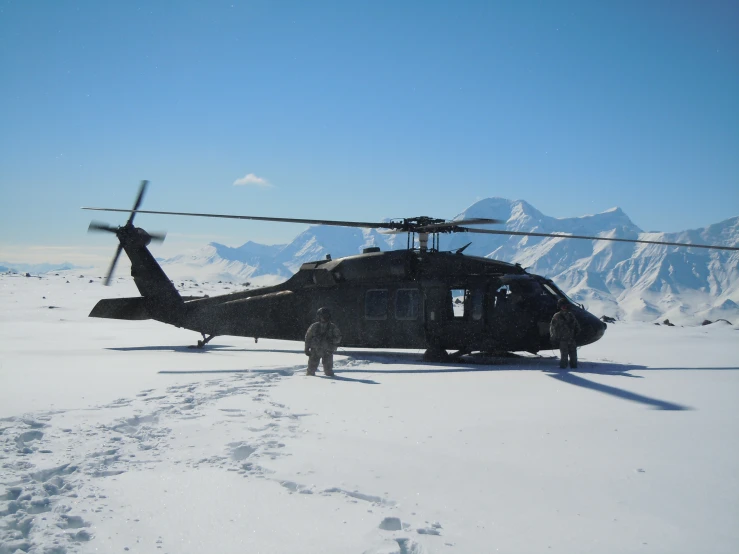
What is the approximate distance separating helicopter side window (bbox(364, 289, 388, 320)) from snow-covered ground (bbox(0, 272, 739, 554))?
358 centimetres

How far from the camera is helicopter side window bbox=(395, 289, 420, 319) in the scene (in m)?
13.2

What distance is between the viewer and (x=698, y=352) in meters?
14.2

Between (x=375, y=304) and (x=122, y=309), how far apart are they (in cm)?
778

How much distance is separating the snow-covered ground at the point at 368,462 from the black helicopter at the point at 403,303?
2559 mm

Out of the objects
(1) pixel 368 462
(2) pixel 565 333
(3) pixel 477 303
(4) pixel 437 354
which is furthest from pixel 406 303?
(1) pixel 368 462

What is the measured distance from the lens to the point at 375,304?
1359 centimetres

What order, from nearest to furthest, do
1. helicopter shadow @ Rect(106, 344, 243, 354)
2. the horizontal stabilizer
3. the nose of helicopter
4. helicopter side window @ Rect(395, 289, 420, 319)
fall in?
the nose of helicopter
helicopter side window @ Rect(395, 289, 420, 319)
helicopter shadow @ Rect(106, 344, 243, 354)
the horizontal stabilizer

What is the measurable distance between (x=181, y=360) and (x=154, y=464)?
309 inches

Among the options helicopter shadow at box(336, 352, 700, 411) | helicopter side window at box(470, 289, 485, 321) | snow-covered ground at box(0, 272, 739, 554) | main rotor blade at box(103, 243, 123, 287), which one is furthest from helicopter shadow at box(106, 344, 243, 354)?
helicopter side window at box(470, 289, 485, 321)

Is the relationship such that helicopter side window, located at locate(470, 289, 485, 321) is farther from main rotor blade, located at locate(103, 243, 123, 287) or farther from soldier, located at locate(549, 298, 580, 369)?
main rotor blade, located at locate(103, 243, 123, 287)

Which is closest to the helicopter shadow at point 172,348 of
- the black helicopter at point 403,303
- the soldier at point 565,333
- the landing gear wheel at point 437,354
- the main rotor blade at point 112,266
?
the black helicopter at point 403,303

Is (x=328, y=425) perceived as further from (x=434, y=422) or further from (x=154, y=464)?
(x=154, y=464)

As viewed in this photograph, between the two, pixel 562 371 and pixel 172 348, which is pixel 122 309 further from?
pixel 562 371

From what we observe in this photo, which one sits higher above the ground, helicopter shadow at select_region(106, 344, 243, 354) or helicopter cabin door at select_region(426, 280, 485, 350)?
helicopter cabin door at select_region(426, 280, 485, 350)
